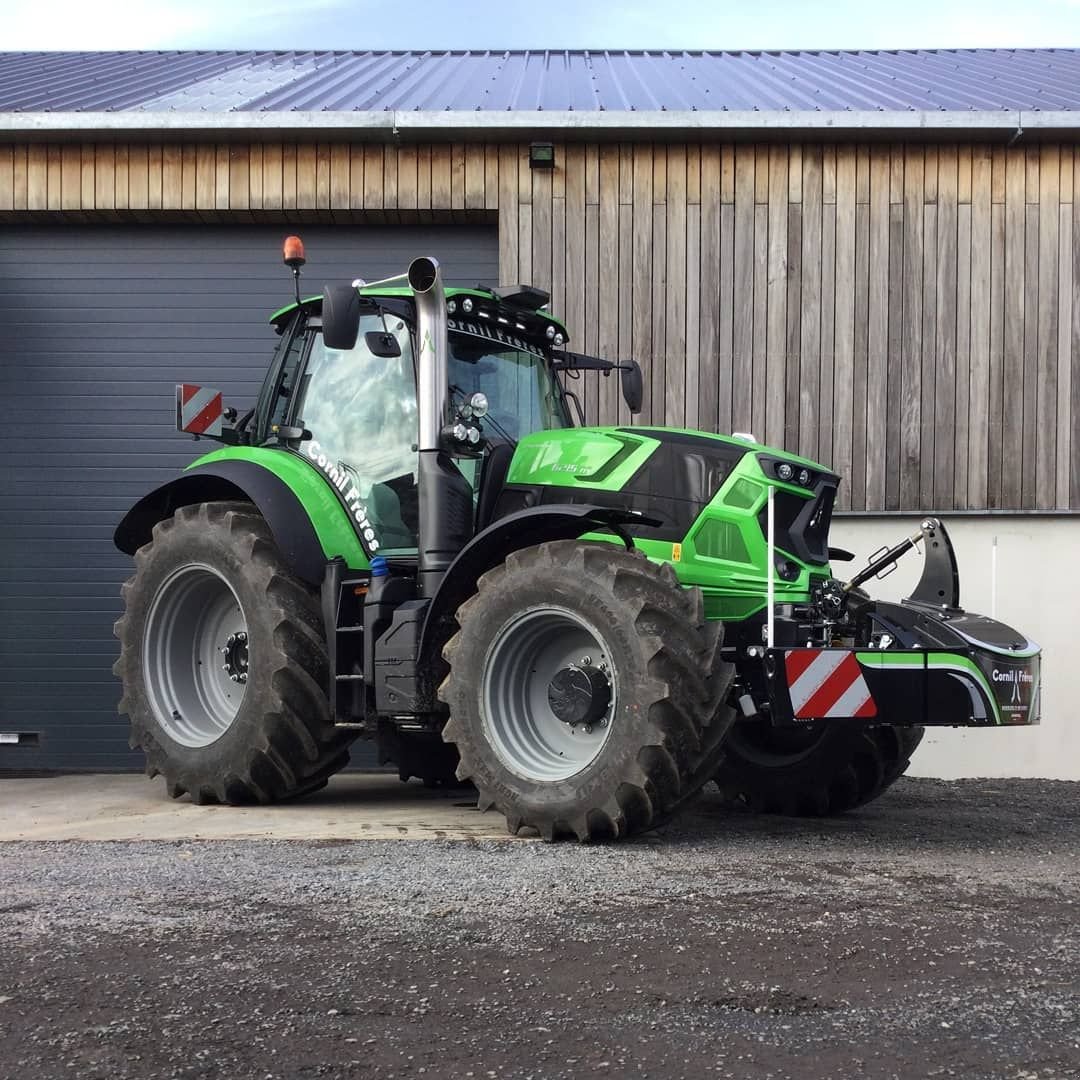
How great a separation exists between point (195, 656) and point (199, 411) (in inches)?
54.9

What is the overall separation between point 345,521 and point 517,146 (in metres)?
4.36

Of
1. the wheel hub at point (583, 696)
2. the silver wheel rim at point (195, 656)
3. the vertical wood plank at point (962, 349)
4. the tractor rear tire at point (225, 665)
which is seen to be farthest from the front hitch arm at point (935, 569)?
the vertical wood plank at point (962, 349)

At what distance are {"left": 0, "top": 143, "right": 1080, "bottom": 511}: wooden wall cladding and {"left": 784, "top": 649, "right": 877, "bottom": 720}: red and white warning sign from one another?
4613 millimetres

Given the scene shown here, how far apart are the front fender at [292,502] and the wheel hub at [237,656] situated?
2.18 feet

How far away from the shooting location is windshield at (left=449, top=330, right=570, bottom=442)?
7.31 metres

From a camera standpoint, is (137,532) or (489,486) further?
(137,532)

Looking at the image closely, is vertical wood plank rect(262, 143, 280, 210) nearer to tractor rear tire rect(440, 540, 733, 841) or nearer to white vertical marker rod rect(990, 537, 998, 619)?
tractor rear tire rect(440, 540, 733, 841)

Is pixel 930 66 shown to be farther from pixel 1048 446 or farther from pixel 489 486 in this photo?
pixel 489 486

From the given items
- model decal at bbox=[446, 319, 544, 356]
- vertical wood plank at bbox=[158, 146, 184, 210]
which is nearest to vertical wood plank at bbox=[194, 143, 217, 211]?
vertical wood plank at bbox=[158, 146, 184, 210]

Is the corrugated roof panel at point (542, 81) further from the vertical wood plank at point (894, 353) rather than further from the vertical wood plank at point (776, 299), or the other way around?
the vertical wood plank at point (894, 353)

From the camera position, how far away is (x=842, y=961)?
3.99 meters

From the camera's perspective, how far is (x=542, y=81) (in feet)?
39.7

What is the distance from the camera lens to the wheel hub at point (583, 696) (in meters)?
6.04

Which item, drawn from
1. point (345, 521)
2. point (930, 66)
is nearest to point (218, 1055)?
point (345, 521)
